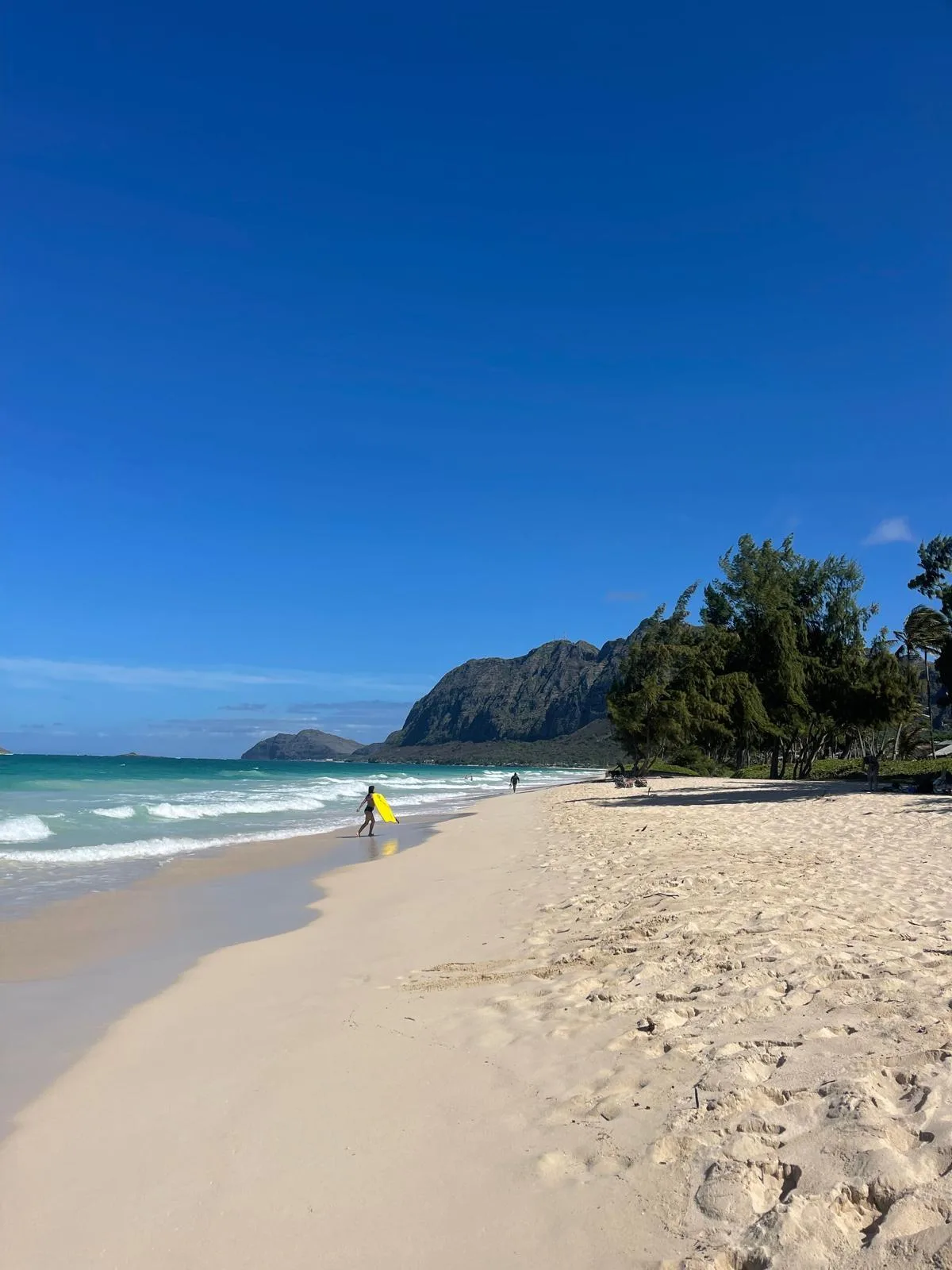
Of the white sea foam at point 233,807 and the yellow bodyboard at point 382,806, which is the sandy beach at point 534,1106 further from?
the white sea foam at point 233,807

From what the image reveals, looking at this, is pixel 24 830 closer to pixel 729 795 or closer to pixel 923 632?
pixel 729 795

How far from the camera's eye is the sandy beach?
2.87 m

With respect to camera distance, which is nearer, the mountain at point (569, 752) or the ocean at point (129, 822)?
the ocean at point (129, 822)

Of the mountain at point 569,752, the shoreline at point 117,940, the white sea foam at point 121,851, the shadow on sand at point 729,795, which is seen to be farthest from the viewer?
the mountain at point 569,752

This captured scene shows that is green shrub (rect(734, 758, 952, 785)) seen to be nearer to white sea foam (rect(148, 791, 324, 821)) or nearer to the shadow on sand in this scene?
the shadow on sand

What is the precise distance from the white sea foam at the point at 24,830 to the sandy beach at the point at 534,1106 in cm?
1291

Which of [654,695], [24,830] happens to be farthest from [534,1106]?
[654,695]

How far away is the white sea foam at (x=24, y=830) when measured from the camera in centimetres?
1788

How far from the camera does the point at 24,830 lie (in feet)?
61.9

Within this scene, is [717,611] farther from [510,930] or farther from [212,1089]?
[212,1089]

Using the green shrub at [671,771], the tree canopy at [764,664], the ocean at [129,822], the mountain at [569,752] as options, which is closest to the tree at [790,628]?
the tree canopy at [764,664]

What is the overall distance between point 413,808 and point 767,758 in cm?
5361

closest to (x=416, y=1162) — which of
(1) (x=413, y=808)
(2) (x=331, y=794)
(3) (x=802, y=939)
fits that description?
(3) (x=802, y=939)

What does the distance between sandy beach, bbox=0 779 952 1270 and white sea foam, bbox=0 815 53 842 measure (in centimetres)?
1291
